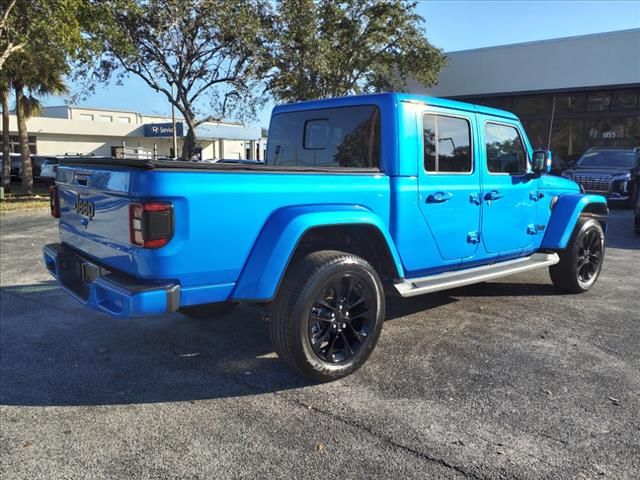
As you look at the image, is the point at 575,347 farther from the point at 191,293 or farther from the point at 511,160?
the point at 191,293

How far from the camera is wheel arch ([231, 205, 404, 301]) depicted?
3260 mm

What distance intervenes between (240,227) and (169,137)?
48265mm

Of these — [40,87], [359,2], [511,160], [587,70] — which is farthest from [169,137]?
[511,160]

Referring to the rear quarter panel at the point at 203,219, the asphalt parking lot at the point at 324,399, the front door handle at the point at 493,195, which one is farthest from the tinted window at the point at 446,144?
the asphalt parking lot at the point at 324,399

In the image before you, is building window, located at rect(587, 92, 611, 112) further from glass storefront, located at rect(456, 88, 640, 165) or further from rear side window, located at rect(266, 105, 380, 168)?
rear side window, located at rect(266, 105, 380, 168)

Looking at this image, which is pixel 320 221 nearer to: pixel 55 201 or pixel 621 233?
pixel 55 201

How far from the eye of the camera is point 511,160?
522 centimetres

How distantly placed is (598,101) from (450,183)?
20748 millimetres

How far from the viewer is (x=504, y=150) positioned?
5.15m

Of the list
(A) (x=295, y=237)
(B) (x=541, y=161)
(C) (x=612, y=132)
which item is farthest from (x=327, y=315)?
(C) (x=612, y=132)

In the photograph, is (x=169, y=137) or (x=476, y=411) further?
(x=169, y=137)

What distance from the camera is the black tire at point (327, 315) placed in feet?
11.1

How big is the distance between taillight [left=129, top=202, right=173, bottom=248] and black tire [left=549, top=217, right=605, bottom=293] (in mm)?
4560

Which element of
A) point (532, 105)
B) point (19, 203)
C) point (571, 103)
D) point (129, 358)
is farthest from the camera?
point (532, 105)
